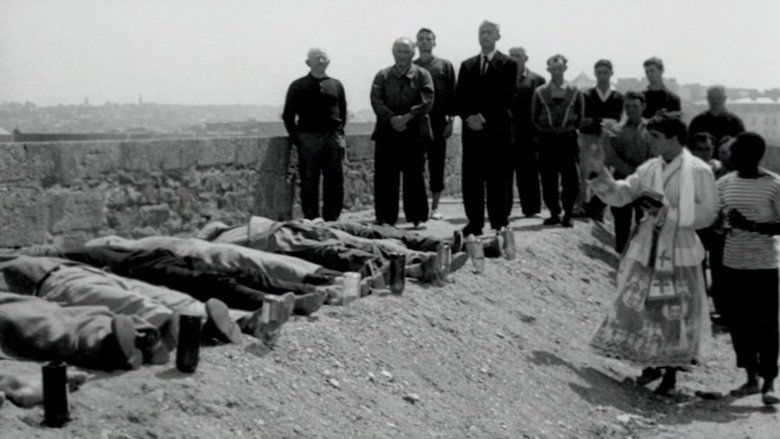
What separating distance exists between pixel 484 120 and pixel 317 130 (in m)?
1.56

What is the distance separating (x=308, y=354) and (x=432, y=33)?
6.44m

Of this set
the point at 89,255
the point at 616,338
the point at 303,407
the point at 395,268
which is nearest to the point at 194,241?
the point at 89,255

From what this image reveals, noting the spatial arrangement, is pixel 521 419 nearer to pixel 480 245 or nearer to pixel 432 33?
pixel 480 245

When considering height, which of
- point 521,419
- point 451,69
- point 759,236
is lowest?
point 521,419

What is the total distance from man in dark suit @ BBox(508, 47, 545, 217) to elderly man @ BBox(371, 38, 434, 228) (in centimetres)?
183

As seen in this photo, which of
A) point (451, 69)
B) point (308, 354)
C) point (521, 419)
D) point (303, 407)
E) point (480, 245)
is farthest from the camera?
point (451, 69)

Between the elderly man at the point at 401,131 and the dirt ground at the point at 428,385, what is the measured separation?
1590 millimetres

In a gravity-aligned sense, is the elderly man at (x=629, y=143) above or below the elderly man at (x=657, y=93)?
below

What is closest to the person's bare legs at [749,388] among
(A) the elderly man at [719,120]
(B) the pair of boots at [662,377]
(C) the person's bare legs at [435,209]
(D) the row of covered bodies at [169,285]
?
(B) the pair of boots at [662,377]

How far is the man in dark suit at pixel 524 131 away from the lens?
13406 mm

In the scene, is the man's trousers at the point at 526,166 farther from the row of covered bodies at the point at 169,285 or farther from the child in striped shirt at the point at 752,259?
the child in striped shirt at the point at 752,259

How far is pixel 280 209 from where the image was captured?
12117mm

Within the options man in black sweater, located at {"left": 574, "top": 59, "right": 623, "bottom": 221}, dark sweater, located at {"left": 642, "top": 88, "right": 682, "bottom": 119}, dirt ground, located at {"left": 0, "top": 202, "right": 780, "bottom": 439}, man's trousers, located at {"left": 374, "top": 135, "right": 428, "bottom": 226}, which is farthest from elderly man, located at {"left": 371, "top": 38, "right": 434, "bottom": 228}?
dark sweater, located at {"left": 642, "top": 88, "right": 682, "bottom": 119}

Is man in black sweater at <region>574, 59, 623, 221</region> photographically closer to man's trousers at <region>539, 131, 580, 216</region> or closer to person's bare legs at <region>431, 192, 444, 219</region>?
man's trousers at <region>539, 131, 580, 216</region>
